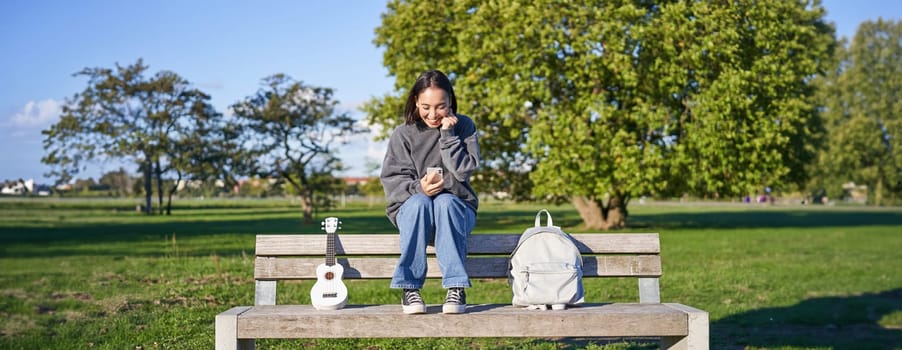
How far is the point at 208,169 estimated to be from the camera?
4800 cm

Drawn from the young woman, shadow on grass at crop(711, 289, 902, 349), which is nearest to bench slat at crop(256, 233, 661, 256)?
the young woman

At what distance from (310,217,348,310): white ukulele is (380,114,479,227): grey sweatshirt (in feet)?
1.25

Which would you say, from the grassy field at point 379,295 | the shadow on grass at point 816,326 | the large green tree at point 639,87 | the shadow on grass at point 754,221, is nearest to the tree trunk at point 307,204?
the shadow on grass at point 754,221

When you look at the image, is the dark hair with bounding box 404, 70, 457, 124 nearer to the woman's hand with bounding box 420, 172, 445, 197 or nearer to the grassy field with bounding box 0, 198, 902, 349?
the woman's hand with bounding box 420, 172, 445, 197

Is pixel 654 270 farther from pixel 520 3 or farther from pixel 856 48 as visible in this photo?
pixel 856 48

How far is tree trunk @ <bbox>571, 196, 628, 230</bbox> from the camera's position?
2902 cm

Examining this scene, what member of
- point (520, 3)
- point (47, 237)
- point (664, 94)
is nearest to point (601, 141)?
point (664, 94)

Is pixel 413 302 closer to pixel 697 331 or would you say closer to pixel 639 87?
pixel 697 331

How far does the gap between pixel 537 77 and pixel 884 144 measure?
44.8 m

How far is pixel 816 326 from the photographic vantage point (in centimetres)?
828

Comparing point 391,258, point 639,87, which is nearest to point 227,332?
point 391,258

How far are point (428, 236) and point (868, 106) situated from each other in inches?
2480

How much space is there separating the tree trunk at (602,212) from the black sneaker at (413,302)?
25106 mm

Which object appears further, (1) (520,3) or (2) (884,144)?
(2) (884,144)
